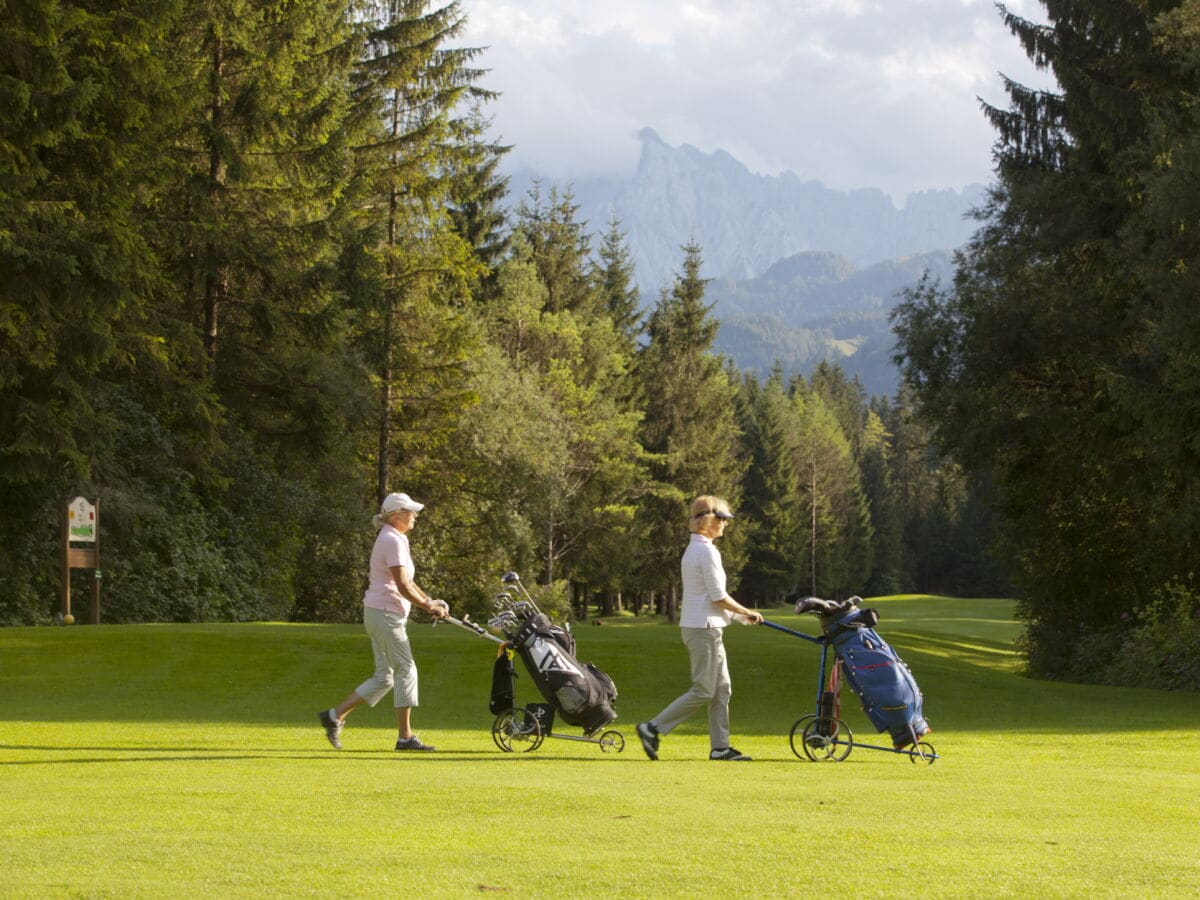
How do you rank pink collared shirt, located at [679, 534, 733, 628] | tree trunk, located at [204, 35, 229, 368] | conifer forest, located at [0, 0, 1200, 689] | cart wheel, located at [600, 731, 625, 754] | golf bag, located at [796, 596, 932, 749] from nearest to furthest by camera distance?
pink collared shirt, located at [679, 534, 733, 628] → golf bag, located at [796, 596, 932, 749] → cart wheel, located at [600, 731, 625, 754] → conifer forest, located at [0, 0, 1200, 689] → tree trunk, located at [204, 35, 229, 368]

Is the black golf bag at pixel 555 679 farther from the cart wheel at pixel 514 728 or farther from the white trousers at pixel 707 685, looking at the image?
the white trousers at pixel 707 685

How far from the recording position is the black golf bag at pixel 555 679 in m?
11.2

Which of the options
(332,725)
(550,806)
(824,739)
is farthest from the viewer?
(332,725)

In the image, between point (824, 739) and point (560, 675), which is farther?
point (560, 675)

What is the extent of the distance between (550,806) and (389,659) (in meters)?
3.79

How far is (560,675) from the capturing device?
36.7 ft

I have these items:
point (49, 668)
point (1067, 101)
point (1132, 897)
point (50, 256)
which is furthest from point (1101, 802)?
point (1067, 101)

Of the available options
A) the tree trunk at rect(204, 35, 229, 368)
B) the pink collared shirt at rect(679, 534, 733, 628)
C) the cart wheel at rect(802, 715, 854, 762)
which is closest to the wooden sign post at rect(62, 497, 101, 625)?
the tree trunk at rect(204, 35, 229, 368)

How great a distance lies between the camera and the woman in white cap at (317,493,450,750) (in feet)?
35.8

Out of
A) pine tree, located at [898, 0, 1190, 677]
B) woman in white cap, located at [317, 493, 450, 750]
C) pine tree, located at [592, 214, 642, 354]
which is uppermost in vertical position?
pine tree, located at [592, 214, 642, 354]

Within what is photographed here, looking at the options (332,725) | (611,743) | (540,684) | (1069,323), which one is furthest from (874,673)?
(1069,323)

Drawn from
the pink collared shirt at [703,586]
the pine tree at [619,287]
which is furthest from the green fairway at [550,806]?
the pine tree at [619,287]

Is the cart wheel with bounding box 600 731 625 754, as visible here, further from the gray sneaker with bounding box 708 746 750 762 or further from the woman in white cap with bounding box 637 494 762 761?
the gray sneaker with bounding box 708 746 750 762

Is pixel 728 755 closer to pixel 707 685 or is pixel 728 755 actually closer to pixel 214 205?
pixel 707 685
